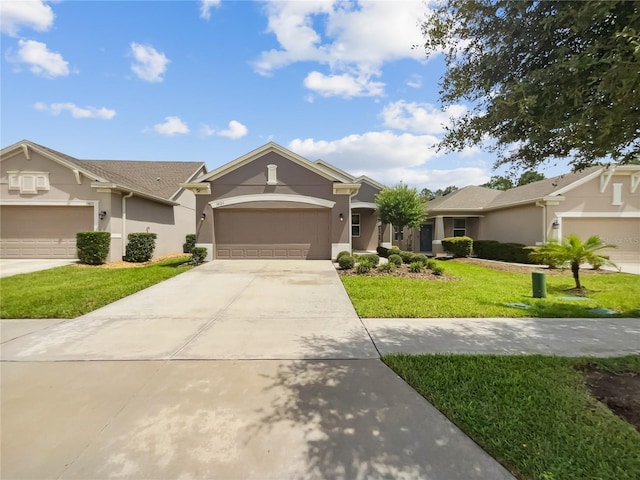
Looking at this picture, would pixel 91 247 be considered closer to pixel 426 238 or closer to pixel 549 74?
pixel 549 74

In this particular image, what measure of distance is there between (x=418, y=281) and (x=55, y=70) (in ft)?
42.1

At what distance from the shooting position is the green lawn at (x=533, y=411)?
231 centimetres

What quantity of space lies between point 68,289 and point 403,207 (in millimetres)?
14940

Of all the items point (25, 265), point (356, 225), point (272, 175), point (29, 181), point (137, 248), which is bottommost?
point (25, 265)

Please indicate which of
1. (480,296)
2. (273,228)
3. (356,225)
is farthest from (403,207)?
(480,296)

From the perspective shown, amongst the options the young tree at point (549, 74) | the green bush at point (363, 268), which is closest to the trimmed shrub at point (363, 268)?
the green bush at point (363, 268)

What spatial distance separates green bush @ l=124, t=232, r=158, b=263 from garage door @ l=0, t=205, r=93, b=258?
6.72 ft

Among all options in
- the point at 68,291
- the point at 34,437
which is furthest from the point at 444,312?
the point at 68,291

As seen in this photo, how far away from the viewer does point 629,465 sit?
2283 millimetres

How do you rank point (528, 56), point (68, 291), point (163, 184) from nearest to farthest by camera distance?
point (528, 56), point (68, 291), point (163, 184)

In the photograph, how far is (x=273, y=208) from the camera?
1466 cm

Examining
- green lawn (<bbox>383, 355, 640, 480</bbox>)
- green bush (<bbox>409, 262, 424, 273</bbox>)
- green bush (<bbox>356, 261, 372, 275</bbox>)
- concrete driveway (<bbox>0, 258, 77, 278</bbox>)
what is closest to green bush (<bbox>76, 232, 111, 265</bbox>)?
concrete driveway (<bbox>0, 258, 77, 278</bbox>)

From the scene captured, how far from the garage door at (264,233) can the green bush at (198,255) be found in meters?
1.02

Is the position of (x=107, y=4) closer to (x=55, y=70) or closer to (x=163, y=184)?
(x=55, y=70)
